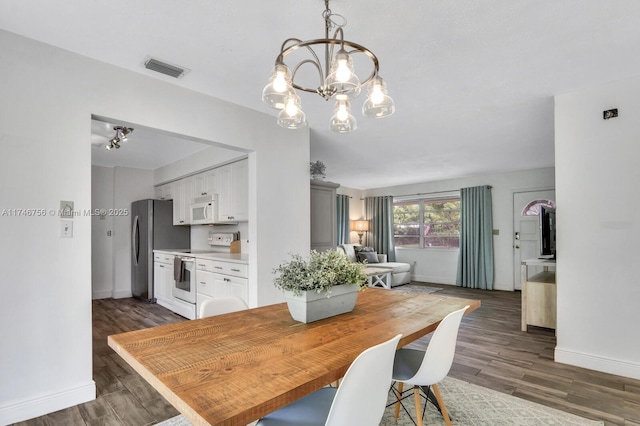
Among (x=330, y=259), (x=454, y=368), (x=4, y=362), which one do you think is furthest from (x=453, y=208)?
(x=4, y=362)

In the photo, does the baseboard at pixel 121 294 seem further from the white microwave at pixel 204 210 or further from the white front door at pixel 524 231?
the white front door at pixel 524 231

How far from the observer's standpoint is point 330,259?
1666 mm

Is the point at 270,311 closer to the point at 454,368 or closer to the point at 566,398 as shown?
the point at 454,368

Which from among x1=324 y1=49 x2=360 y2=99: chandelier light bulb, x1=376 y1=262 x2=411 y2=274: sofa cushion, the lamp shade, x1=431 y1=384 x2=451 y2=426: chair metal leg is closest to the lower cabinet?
x1=431 y1=384 x2=451 y2=426: chair metal leg

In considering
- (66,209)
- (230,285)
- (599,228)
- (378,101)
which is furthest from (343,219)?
(378,101)

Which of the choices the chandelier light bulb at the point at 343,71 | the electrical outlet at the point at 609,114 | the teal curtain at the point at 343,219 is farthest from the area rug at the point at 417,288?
the chandelier light bulb at the point at 343,71

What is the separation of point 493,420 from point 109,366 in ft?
9.78

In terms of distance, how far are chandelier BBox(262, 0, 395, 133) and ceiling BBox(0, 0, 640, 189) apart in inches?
14.7

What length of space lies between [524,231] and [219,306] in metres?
6.39

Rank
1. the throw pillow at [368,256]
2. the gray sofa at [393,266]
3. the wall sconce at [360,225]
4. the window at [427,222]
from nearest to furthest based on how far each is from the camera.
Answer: the gray sofa at [393,266]
the throw pillow at [368,256]
the window at [427,222]
the wall sconce at [360,225]

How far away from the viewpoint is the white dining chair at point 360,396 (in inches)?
39.1

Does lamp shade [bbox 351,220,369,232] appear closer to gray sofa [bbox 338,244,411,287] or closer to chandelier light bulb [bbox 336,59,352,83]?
gray sofa [bbox 338,244,411,287]

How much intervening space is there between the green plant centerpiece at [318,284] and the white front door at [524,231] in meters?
5.97

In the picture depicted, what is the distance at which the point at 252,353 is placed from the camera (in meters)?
1.21
